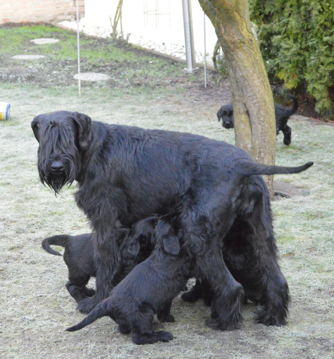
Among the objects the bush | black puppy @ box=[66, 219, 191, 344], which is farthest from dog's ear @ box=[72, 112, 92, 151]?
the bush

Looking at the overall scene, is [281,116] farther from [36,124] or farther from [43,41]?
[43,41]

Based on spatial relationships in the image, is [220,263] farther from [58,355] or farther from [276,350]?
[58,355]

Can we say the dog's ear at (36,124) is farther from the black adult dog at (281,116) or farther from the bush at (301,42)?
the bush at (301,42)

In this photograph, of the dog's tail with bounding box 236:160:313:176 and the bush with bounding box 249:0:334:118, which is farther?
the bush with bounding box 249:0:334:118

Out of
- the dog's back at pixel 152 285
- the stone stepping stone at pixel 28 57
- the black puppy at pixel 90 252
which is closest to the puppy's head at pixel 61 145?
the black puppy at pixel 90 252

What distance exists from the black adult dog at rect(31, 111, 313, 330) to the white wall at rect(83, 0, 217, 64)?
1148 cm

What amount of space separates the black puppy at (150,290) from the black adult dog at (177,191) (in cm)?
12

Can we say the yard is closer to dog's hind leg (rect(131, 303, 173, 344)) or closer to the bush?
dog's hind leg (rect(131, 303, 173, 344))

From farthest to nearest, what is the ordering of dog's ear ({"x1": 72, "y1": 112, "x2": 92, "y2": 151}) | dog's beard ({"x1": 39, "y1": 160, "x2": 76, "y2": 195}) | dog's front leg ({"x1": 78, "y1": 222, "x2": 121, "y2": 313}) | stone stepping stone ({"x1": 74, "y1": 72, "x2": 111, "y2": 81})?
stone stepping stone ({"x1": 74, "y1": 72, "x2": 111, "y2": 81}) < dog's front leg ({"x1": 78, "y1": 222, "x2": 121, "y2": 313}) < dog's ear ({"x1": 72, "y1": 112, "x2": 92, "y2": 151}) < dog's beard ({"x1": 39, "y1": 160, "x2": 76, "y2": 195})

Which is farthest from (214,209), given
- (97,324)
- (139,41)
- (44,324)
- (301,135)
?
(139,41)

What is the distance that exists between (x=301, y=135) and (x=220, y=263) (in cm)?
A: 657

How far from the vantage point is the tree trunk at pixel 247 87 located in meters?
6.14

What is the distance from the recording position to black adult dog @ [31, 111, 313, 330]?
369 cm

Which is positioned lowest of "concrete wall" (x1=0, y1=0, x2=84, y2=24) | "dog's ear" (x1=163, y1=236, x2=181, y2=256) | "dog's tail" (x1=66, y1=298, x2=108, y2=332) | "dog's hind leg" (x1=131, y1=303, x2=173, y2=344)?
"dog's hind leg" (x1=131, y1=303, x2=173, y2=344)
